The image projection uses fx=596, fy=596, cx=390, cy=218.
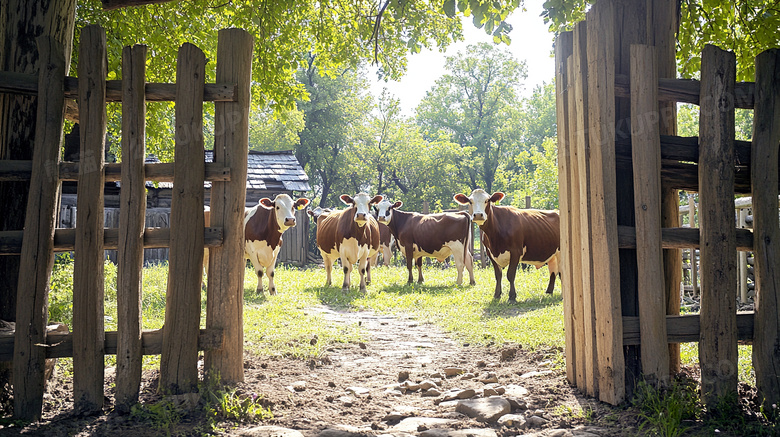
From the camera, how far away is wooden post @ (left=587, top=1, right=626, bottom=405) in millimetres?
4145

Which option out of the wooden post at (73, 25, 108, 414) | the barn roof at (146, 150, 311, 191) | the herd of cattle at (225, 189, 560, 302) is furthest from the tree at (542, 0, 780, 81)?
the barn roof at (146, 150, 311, 191)

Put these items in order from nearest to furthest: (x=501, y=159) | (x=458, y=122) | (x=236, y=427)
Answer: (x=236, y=427)
(x=501, y=159)
(x=458, y=122)

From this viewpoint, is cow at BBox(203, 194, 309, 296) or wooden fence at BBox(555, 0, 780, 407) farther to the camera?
cow at BBox(203, 194, 309, 296)

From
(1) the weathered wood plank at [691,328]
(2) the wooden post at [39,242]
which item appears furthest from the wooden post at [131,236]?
(1) the weathered wood plank at [691,328]

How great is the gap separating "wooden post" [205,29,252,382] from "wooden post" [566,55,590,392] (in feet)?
8.33

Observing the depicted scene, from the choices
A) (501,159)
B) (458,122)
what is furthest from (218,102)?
(458,122)

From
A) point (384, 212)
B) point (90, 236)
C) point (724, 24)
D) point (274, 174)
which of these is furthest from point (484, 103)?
point (90, 236)

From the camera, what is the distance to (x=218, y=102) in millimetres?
4598

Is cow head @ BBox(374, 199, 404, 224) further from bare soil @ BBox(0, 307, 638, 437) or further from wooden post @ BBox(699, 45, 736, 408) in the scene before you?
wooden post @ BBox(699, 45, 736, 408)

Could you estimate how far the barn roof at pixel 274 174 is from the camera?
22695mm

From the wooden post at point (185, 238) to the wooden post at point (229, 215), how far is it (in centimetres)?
15

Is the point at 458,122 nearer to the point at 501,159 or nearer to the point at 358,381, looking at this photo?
the point at 501,159

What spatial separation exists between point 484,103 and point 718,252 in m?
47.7

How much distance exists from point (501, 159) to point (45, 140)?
4704cm
